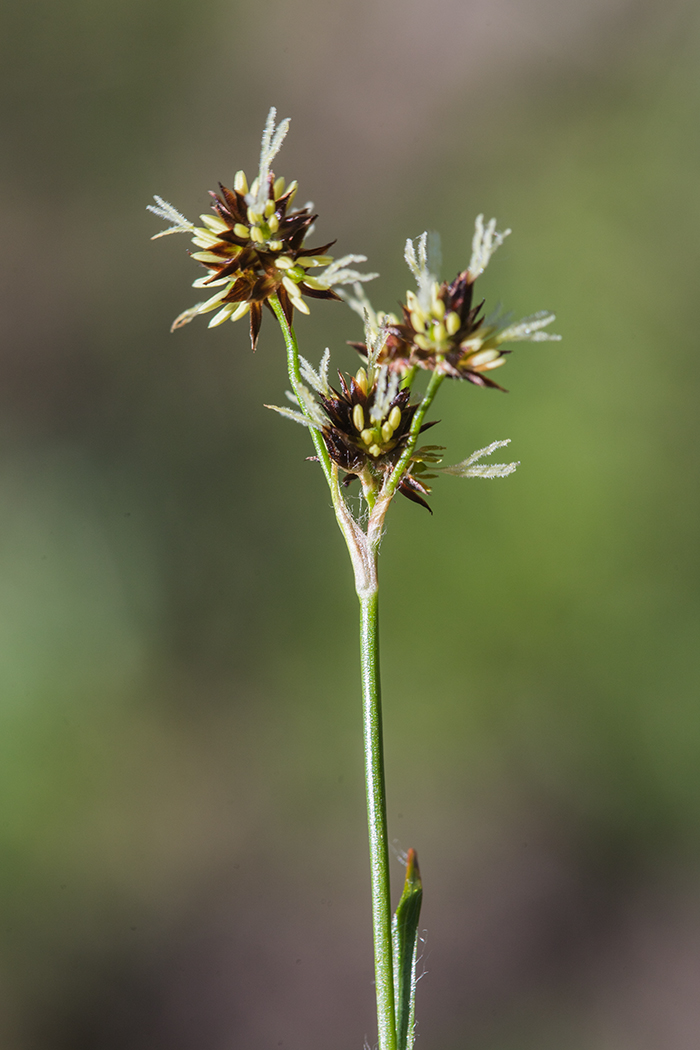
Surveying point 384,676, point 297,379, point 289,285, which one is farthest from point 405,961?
point 384,676

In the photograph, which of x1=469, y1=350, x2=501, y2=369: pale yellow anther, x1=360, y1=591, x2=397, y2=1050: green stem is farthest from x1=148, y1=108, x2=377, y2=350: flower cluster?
x1=360, y1=591, x2=397, y2=1050: green stem

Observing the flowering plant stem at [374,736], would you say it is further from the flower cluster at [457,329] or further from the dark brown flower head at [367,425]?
the flower cluster at [457,329]

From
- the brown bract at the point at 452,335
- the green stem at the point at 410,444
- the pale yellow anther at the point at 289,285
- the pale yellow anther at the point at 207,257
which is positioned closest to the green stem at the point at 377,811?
the green stem at the point at 410,444

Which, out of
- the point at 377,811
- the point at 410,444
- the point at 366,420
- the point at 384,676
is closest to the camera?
the point at 377,811

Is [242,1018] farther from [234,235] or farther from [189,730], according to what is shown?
[234,235]

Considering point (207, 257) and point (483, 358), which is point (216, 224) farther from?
point (483, 358)

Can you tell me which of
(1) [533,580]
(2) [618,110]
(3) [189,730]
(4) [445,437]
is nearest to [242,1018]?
(3) [189,730]

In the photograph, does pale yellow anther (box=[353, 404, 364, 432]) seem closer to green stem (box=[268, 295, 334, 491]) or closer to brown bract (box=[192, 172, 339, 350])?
green stem (box=[268, 295, 334, 491])
